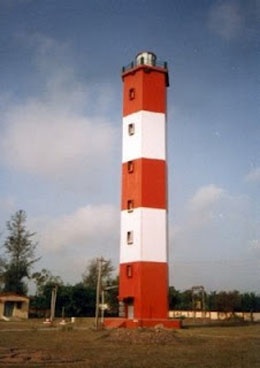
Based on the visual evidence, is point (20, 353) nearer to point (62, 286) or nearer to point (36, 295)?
point (62, 286)

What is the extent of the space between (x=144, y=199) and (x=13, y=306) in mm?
26492

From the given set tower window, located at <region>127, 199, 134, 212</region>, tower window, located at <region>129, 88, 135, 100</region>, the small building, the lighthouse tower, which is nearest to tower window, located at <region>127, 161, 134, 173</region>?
the lighthouse tower

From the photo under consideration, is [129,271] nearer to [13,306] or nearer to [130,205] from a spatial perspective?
[130,205]

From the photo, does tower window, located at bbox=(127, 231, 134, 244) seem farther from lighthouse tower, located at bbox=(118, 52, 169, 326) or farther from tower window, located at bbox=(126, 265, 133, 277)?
tower window, located at bbox=(126, 265, 133, 277)

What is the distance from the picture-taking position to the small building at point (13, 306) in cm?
5266

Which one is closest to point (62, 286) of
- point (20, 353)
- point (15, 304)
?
point (15, 304)

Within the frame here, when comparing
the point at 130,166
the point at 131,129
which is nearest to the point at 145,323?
the point at 130,166

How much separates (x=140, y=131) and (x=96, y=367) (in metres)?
25.3

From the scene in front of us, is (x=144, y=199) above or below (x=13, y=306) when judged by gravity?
above

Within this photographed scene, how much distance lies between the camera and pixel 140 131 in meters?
36.4

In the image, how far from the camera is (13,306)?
53.6 m

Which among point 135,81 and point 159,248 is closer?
point 159,248

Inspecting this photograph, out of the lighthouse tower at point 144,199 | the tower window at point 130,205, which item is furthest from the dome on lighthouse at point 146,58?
the tower window at point 130,205

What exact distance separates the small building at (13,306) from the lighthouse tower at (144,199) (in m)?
22.4
